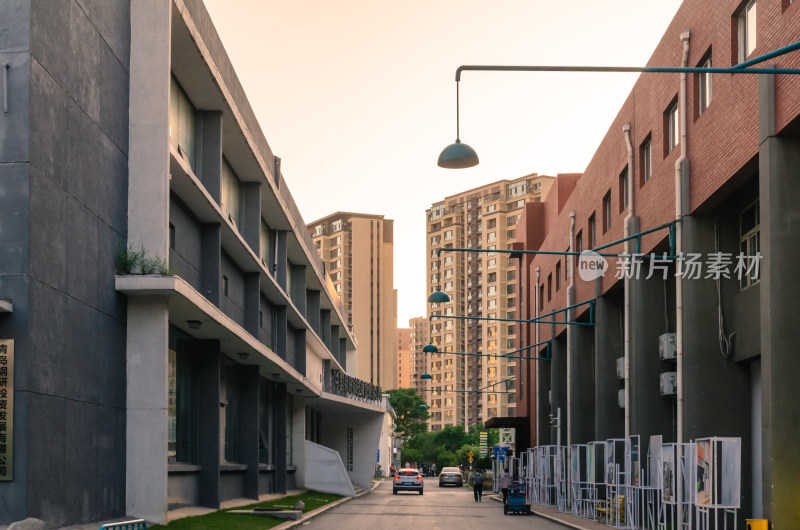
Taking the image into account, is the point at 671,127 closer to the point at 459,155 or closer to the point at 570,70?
the point at 459,155

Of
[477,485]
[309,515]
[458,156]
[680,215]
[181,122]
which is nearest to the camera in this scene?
[458,156]

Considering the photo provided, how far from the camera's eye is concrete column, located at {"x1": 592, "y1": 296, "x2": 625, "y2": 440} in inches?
1423

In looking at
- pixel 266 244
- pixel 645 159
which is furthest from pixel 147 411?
pixel 266 244

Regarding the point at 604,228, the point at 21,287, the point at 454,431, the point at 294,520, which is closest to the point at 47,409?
the point at 21,287

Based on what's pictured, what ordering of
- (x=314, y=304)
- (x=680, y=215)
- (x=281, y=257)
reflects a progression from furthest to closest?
(x=314, y=304) < (x=281, y=257) < (x=680, y=215)

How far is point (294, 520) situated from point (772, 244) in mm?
16013

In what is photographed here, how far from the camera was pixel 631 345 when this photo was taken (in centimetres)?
3012

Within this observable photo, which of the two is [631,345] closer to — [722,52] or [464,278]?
[722,52]

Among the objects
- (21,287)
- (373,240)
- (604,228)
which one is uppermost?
(373,240)

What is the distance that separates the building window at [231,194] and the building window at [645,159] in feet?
42.7

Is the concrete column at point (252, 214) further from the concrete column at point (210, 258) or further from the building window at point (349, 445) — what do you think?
the building window at point (349, 445)

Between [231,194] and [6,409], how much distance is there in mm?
19134

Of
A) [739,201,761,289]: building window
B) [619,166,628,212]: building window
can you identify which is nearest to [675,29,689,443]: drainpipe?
[739,201,761,289]: building window

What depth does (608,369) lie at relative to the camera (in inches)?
1430
